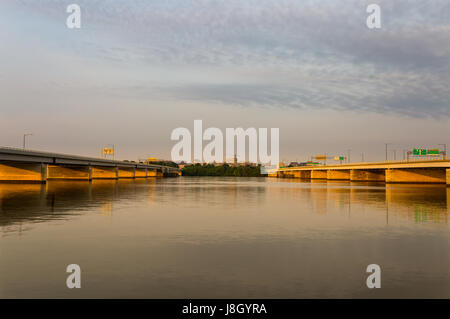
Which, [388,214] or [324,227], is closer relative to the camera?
[324,227]

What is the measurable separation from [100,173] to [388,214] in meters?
130

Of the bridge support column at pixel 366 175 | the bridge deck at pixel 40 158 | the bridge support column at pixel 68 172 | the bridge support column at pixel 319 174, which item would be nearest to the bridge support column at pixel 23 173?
the bridge deck at pixel 40 158

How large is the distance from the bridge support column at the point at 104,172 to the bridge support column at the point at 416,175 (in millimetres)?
94953

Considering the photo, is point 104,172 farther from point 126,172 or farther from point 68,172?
point 126,172

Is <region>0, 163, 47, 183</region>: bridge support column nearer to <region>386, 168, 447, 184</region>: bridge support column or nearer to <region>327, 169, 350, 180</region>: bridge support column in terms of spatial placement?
<region>386, 168, 447, 184</region>: bridge support column

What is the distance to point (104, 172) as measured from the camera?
140m

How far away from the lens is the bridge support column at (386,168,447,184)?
102875 millimetres

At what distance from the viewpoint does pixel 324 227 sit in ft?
62.1

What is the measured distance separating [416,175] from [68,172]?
10541cm

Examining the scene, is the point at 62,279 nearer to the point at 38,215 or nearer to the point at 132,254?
the point at 132,254

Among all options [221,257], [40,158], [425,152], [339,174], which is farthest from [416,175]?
[221,257]

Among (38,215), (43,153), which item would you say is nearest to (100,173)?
(43,153)

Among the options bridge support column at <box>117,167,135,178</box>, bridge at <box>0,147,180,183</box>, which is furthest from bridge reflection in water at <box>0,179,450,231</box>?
bridge support column at <box>117,167,135,178</box>
